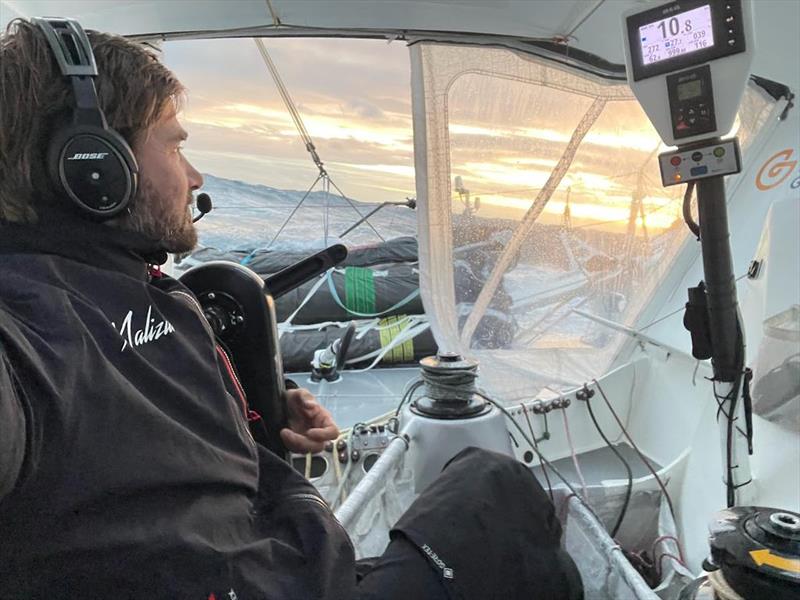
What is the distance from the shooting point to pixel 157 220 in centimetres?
73

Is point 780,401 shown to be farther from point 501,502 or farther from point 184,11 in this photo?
point 184,11

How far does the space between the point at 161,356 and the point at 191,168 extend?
0.33 metres

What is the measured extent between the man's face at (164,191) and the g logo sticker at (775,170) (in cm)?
175

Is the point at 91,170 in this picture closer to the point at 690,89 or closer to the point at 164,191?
the point at 164,191

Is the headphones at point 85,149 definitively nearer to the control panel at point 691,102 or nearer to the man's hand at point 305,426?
the man's hand at point 305,426

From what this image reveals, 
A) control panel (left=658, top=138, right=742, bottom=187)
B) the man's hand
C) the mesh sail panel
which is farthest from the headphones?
the mesh sail panel

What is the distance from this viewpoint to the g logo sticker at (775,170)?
1.75 meters

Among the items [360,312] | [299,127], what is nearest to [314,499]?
[299,127]

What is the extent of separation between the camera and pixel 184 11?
167 cm

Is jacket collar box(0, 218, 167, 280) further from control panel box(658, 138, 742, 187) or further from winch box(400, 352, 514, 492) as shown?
winch box(400, 352, 514, 492)

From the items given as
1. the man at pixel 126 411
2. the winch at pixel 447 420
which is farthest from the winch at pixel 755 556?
the winch at pixel 447 420

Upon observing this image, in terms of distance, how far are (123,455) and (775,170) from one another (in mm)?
1968

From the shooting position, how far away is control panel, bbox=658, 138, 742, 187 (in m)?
1.01

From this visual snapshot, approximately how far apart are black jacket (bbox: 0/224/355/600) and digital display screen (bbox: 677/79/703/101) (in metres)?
0.92
